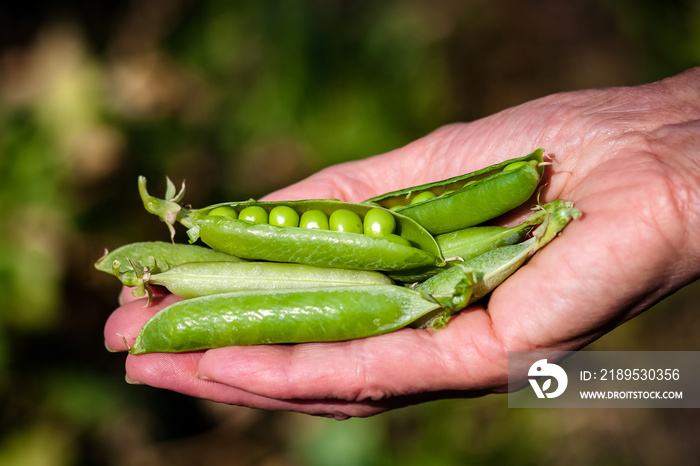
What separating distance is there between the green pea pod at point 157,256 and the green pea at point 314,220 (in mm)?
655

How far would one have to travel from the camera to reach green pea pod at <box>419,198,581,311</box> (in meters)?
3.57

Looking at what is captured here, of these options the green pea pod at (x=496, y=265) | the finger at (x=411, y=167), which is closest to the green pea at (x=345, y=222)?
the green pea pod at (x=496, y=265)

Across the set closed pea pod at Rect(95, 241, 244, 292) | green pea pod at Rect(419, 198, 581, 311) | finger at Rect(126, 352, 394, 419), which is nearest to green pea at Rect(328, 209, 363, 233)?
green pea pod at Rect(419, 198, 581, 311)

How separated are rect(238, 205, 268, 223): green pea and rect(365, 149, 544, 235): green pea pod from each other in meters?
0.90

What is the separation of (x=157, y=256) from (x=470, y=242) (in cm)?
263

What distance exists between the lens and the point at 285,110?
749 cm

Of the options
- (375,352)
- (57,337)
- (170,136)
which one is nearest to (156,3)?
(170,136)

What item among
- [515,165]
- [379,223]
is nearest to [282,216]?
[379,223]

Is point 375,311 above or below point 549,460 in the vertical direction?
above

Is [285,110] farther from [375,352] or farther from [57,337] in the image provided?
[375,352]

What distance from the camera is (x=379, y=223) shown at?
13.2ft

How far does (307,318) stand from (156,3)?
23.5 ft

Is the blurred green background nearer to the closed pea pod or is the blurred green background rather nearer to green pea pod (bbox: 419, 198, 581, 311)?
the closed pea pod

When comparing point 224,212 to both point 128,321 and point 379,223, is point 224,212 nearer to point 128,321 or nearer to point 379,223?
point 128,321
